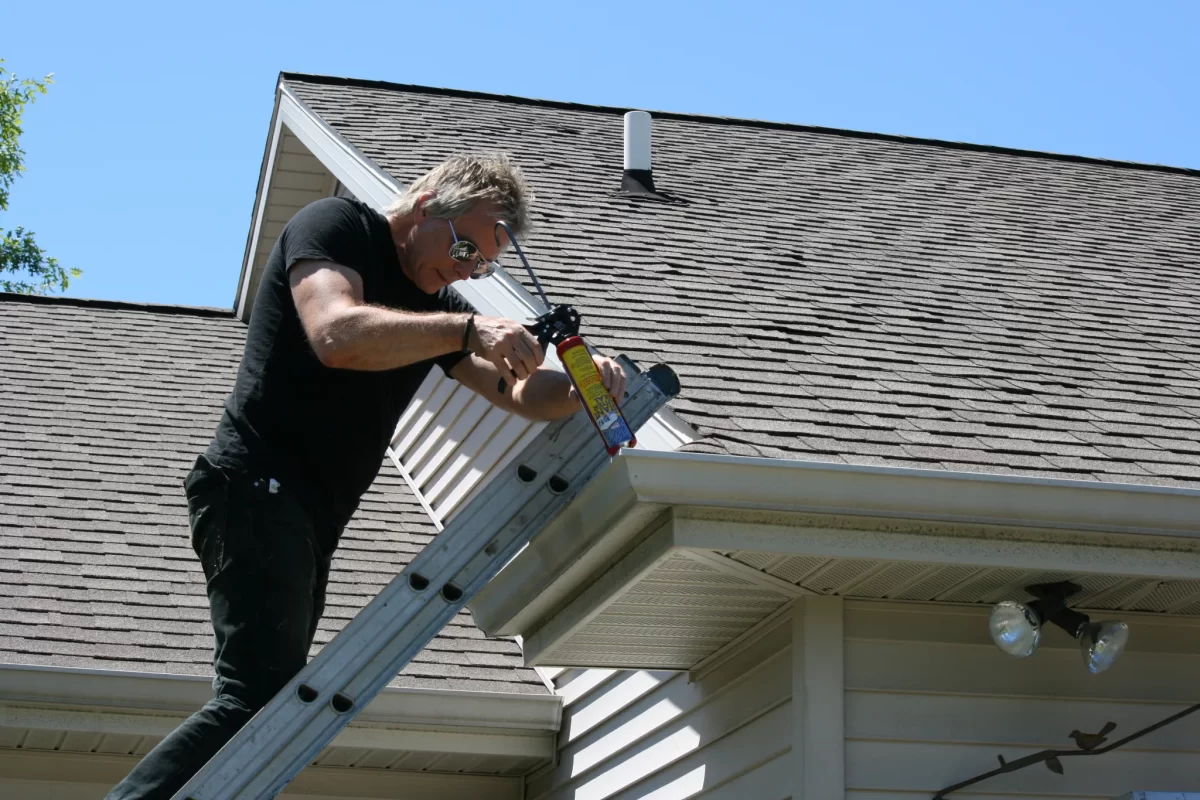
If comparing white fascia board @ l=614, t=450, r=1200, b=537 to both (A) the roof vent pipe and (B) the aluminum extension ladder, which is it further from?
(A) the roof vent pipe

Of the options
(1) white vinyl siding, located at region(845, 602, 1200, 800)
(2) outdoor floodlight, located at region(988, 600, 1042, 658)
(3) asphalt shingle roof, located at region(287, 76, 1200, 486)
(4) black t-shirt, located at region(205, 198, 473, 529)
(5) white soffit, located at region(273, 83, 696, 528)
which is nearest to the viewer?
(4) black t-shirt, located at region(205, 198, 473, 529)

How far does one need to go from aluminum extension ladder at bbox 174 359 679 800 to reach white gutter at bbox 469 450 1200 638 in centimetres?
14

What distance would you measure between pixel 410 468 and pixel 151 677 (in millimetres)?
2745

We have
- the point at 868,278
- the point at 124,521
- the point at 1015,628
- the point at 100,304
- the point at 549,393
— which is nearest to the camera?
the point at 549,393

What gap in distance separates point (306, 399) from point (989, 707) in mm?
2267

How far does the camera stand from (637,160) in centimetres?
820

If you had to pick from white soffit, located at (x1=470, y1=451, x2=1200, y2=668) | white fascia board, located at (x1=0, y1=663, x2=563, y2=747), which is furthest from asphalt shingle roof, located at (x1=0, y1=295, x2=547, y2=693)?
white soffit, located at (x1=470, y1=451, x2=1200, y2=668)

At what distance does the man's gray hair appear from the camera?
12.5ft

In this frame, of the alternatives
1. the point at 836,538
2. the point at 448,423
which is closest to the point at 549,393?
the point at 836,538

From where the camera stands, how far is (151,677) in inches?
212

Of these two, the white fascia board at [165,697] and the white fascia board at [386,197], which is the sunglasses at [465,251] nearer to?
the white fascia board at [386,197]

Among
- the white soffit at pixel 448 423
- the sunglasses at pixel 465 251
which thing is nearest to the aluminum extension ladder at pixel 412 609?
the sunglasses at pixel 465 251

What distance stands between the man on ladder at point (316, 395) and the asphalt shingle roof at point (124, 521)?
213 cm

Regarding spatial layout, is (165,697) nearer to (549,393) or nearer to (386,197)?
(549,393)
